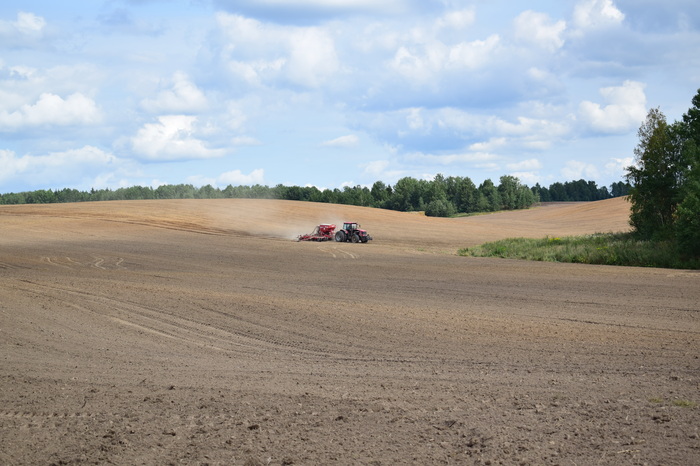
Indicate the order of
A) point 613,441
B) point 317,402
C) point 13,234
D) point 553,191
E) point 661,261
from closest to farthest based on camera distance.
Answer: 1. point 613,441
2. point 317,402
3. point 661,261
4. point 13,234
5. point 553,191

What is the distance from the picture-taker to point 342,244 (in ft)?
141

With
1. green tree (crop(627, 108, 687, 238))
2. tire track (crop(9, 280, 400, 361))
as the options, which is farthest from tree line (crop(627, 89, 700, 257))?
tire track (crop(9, 280, 400, 361))

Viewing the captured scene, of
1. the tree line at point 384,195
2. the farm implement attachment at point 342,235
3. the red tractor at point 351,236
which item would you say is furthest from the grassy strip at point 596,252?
the tree line at point 384,195

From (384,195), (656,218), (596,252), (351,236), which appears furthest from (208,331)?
(384,195)

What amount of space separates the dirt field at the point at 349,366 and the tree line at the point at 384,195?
89.0 meters

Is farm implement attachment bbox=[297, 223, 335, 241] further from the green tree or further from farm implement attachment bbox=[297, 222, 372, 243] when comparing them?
the green tree

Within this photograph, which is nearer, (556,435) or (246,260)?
(556,435)

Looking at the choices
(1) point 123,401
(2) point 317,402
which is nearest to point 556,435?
(2) point 317,402

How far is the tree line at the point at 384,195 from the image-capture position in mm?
116312

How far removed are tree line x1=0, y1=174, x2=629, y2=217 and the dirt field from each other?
3505 inches

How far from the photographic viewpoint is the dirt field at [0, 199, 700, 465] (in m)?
7.69

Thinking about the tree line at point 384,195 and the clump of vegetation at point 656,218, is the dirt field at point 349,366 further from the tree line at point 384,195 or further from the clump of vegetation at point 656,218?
the tree line at point 384,195

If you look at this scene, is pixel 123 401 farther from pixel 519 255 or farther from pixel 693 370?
pixel 519 255

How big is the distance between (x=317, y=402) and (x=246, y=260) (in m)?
25.0
